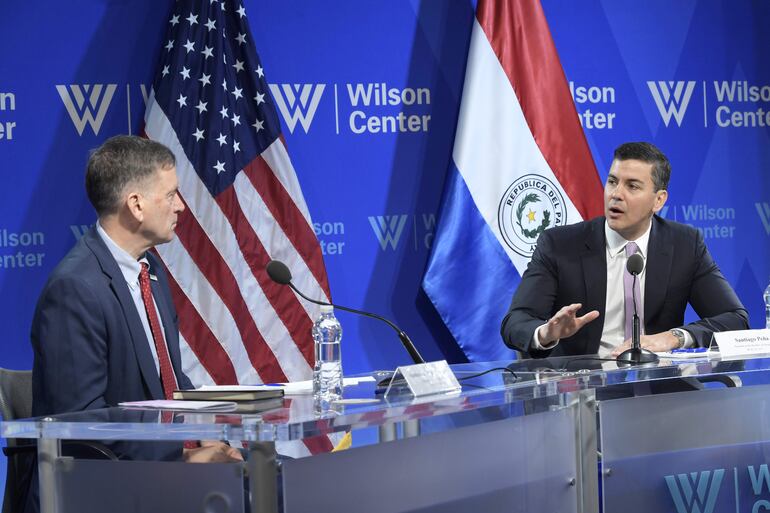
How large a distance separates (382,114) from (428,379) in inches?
107

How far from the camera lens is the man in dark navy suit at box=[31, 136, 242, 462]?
2.59 meters

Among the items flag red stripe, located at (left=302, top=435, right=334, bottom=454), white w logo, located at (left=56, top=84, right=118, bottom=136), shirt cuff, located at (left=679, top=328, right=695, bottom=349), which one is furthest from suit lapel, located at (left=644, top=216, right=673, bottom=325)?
white w logo, located at (left=56, top=84, right=118, bottom=136)

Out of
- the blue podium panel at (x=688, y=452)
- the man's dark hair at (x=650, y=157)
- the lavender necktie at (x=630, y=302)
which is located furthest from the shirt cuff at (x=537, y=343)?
the man's dark hair at (x=650, y=157)

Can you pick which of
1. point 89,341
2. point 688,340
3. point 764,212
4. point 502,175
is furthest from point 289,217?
point 764,212

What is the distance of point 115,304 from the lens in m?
2.75

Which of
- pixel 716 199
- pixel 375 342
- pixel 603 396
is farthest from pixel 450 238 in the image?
pixel 603 396

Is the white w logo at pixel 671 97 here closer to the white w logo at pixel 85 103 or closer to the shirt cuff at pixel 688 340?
the shirt cuff at pixel 688 340

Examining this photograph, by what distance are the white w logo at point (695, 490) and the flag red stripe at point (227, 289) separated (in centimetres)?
209

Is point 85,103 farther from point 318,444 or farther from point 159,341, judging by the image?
point 318,444

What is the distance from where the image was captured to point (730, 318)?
3.92 meters

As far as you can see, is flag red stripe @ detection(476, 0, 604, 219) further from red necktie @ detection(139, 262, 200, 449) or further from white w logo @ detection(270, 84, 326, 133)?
red necktie @ detection(139, 262, 200, 449)

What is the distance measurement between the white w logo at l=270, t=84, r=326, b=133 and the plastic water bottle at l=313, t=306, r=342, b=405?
247 cm

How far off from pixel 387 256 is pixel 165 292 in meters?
2.07

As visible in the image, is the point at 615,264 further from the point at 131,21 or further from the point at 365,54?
the point at 131,21
